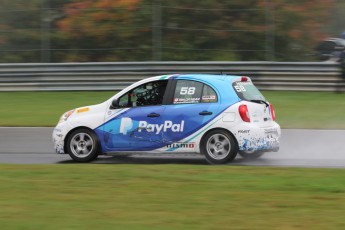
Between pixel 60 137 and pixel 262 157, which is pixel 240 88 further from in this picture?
pixel 60 137

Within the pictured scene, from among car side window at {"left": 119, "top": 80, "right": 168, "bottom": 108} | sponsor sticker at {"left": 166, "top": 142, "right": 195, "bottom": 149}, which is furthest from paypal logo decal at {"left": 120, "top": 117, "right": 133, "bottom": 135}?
sponsor sticker at {"left": 166, "top": 142, "right": 195, "bottom": 149}

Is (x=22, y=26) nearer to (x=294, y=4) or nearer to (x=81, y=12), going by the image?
(x=81, y=12)

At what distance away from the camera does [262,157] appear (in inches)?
503

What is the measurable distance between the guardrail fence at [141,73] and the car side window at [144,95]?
982cm

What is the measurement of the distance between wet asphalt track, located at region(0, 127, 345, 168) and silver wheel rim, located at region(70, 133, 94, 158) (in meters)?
0.28

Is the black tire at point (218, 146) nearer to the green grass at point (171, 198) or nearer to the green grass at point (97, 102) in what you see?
the green grass at point (171, 198)

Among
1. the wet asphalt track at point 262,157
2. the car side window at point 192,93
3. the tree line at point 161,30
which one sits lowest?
the wet asphalt track at point 262,157

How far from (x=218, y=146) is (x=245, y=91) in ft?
3.39

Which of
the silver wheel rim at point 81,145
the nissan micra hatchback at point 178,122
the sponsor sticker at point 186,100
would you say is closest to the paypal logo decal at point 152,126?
the nissan micra hatchback at point 178,122

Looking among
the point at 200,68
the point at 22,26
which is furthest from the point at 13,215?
the point at 22,26

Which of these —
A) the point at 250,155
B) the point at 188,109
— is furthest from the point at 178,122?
the point at 250,155

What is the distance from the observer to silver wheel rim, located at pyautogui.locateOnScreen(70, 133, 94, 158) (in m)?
12.4

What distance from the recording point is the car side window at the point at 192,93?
466 inches

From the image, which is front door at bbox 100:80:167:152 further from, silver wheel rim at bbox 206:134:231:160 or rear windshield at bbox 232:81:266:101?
rear windshield at bbox 232:81:266:101
